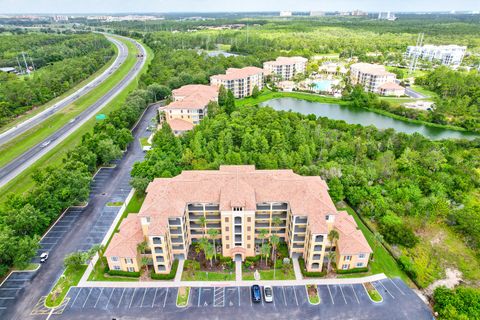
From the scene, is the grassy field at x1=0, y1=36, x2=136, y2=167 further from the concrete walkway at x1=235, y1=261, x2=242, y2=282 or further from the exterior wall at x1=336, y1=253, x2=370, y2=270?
the exterior wall at x1=336, y1=253, x2=370, y2=270

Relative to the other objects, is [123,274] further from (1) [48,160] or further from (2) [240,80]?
(2) [240,80]

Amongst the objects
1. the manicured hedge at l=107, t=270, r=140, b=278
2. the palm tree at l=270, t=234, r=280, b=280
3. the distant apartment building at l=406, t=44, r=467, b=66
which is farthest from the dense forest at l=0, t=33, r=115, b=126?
the distant apartment building at l=406, t=44, r=467, b=66

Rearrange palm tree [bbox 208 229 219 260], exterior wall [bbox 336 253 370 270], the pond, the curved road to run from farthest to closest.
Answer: the pond
the curved road
palm tree [bbox 208 229 219 260]
exterior wall [bbox 336 253 370 270]

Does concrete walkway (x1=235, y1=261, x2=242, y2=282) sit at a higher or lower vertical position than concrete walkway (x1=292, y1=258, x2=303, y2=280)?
higher

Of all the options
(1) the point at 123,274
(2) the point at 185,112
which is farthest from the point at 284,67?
(1) the point at 123,274

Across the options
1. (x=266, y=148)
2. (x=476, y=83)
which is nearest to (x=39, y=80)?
(x=266, y=148)

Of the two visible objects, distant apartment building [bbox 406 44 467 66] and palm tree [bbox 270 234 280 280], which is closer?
palm tree [bbox 270 234 280 280]

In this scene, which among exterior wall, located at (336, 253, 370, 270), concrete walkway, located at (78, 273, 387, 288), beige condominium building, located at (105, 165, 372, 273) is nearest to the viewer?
concrete walkway, located at (78, 273, 387, 288)
